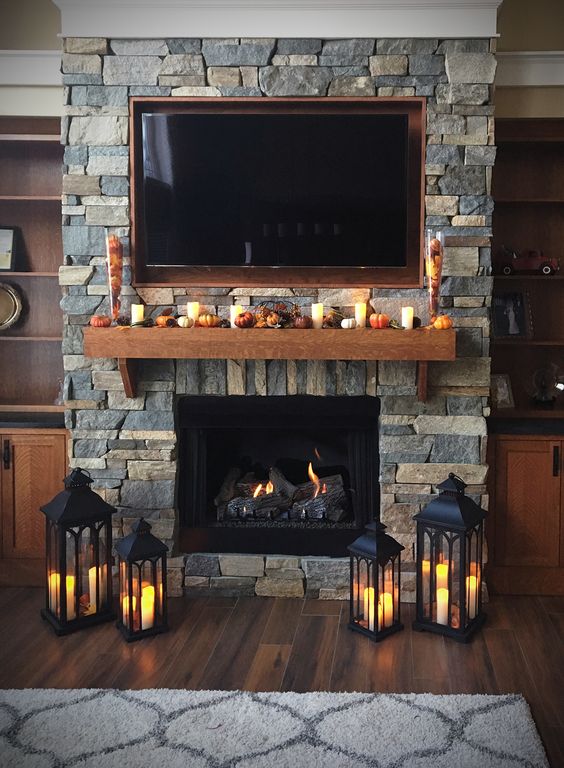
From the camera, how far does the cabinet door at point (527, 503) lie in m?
3.77

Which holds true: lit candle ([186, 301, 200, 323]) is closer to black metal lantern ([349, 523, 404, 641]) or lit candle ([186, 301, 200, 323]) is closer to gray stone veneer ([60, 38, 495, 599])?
gray stone veneer ([60, 38, 495, 599])

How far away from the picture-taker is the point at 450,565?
10.8 feet

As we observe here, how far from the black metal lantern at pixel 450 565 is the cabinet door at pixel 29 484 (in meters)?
1.81

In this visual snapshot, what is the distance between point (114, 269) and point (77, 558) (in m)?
1.29

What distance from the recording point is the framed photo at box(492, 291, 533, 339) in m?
4.05

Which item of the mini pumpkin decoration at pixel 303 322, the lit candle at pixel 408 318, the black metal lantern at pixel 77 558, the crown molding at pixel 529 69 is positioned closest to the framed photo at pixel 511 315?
the lit candle at pixel 408 318

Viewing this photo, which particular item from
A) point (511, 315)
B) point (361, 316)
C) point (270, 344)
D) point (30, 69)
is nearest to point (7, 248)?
point (30, 69)

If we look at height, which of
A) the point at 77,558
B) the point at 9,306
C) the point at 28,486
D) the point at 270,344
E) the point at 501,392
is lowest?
the point at 77,558

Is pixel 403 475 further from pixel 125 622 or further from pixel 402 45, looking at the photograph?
pixel 402 45

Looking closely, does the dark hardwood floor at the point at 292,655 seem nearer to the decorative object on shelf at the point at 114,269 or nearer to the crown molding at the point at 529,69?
the decorative object on shelf at the point at 114,269

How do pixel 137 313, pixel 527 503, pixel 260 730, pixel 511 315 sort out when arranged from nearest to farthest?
pixel 260 730, pixel 137 313, pixel 527 503, pixel 511 315

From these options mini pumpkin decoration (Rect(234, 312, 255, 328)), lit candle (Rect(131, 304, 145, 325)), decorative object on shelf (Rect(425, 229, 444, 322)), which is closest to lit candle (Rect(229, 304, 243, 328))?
mini pumpkin decoration (Rect(234, 312, 255, 328))

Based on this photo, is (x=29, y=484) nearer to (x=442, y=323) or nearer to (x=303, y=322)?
(x=303, y=322)

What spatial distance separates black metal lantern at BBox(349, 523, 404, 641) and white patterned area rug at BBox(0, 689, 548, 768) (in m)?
0.54
